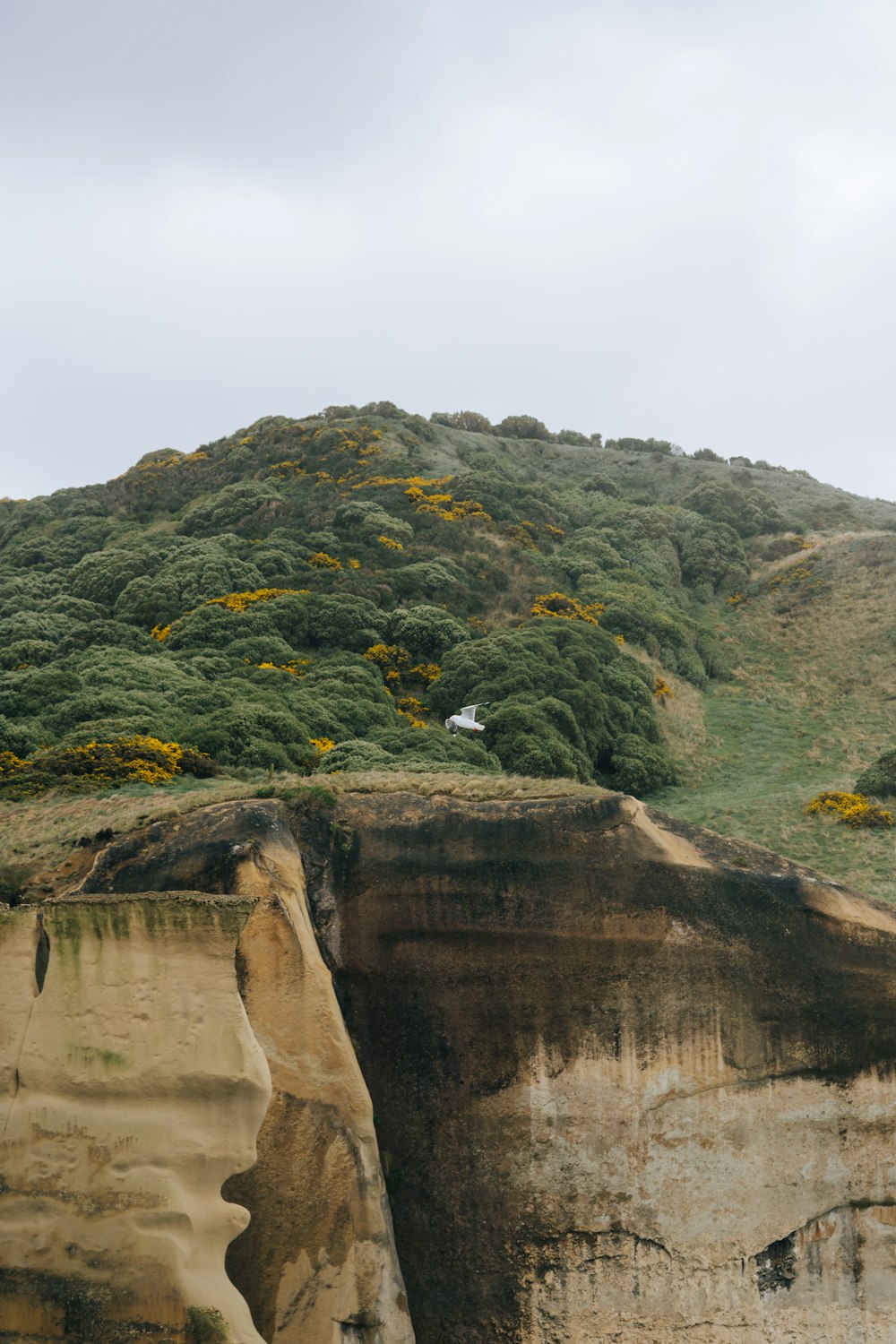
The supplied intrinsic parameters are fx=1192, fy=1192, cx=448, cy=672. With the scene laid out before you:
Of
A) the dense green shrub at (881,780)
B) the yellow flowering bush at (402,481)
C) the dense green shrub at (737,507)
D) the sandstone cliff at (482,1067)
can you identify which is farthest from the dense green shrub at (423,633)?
the dense green shrub at (737,507)

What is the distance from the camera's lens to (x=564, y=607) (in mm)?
48375

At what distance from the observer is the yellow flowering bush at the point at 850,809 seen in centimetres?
2994

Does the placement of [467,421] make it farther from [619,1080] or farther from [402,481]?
[619,1080]

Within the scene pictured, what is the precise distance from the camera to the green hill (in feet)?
94.5

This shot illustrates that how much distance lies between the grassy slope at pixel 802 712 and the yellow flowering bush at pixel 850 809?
0.38 m

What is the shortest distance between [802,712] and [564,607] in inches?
399

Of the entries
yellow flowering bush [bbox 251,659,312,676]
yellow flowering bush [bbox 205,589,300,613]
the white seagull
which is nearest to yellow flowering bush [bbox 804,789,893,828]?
the white seagull

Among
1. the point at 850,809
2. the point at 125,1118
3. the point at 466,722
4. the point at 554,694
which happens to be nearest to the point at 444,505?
the point at 554,694

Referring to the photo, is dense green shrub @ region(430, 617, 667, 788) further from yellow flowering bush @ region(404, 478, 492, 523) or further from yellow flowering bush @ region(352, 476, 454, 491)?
yellow flowering bush @ region(352, 476, 454, 491)

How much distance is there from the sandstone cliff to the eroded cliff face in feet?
0.11

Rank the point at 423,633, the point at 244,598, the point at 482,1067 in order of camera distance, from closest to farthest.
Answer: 1. the point at 482,1067
2. the point at 423,633
3. the point at 244,598

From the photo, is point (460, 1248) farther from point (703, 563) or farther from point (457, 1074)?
point (703, 563)

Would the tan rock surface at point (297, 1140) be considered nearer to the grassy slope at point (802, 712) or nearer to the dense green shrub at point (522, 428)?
the grassy slope at point (802, 712)

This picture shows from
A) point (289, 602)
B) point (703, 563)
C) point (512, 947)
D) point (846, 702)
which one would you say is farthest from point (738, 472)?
point (512, 947)
